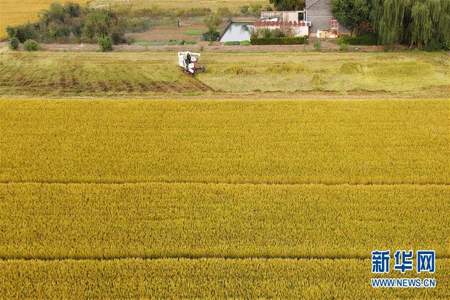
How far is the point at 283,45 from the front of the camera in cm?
3750

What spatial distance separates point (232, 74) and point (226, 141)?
35.2ft

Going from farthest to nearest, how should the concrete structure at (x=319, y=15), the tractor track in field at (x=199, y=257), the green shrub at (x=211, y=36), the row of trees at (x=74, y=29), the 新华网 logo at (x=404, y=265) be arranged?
1. the concrete structure at (x=319, y=15)
2. the green shrub at (x=211, y=36)
3. the row of trees at (x=74, y=29)
4. the tractor track in field at (x=199, y=257)
5. the 新华网 logo at (x=404, y=265)

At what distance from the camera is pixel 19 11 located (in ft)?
173

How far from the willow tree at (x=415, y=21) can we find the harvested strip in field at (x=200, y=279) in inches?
955

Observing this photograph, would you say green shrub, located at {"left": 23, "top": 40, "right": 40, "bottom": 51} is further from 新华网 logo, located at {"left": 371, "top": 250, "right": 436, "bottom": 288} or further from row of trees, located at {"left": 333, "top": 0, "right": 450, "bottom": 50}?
新华网 logo, located at {"left": 371, "top": 250, "right": 436, "bottom": 288}

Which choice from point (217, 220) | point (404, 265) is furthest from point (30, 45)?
point (404, 265)

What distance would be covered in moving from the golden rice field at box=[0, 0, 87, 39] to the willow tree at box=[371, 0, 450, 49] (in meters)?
27.6

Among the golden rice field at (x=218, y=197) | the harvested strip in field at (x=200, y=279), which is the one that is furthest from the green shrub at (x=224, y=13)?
the harvested strip in field at (x=200, y=279)

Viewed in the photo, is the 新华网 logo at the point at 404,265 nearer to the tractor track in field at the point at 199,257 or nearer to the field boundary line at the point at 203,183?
the tractor track in field at the point at 199,257

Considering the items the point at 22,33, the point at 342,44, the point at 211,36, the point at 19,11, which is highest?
the point at 19,11

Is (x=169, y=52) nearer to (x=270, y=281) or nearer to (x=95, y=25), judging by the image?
(x=95, y=25)

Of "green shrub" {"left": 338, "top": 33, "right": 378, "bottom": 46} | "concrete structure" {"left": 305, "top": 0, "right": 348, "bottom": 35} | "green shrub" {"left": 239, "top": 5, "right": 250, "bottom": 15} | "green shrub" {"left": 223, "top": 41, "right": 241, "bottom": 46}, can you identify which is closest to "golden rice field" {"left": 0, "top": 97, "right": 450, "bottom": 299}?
"green shrub" {"left": 338, "top": 33, "right": 378, "bottom": 46}

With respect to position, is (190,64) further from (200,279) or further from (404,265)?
(404,265)

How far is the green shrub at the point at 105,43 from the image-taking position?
36.9 m
